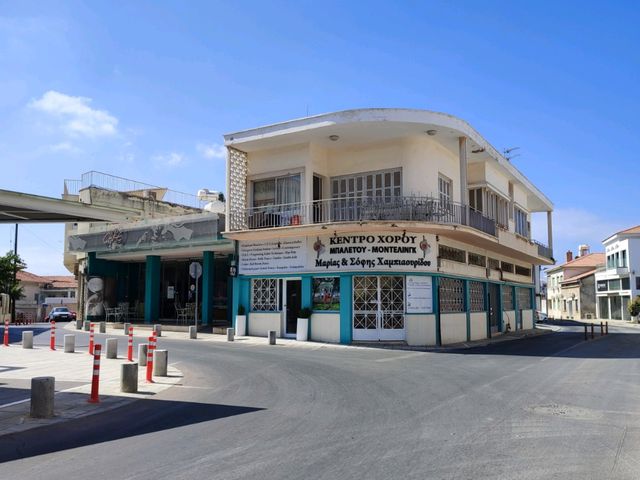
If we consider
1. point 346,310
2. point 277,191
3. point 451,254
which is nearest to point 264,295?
point 346,310

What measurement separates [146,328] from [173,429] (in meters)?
21.6

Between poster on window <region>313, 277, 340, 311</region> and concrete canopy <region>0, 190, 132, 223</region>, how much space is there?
8631mm

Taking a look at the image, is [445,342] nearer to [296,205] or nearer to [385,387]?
[296,205]

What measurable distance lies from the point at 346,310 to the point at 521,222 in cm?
1882

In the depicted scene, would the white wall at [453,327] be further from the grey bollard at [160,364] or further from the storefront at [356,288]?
the grey bollard at [160,364]

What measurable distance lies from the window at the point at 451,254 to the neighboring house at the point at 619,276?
42.1 m

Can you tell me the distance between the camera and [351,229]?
2058 centimetres

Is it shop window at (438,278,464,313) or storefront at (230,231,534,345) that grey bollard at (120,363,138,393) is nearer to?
storefront at (230,231,534,345)

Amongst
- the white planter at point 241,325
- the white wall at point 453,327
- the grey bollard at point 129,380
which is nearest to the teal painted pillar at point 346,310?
the white wall at point 453,327

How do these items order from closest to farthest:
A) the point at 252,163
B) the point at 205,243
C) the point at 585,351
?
the point at 585,351
the point at 252,163
the point at 205,243

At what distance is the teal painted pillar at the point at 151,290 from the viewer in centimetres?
3011

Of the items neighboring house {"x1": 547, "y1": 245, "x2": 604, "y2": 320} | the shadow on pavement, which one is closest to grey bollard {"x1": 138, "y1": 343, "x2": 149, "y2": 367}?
the shadow on pavement

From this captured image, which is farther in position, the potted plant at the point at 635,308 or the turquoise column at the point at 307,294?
the potted plant at the point at 635,308

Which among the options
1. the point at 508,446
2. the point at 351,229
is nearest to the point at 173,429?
the point at 508,446
